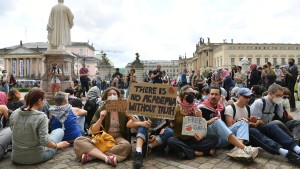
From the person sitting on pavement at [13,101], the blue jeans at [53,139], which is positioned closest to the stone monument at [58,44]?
the person sitting on pavement at [13,101]

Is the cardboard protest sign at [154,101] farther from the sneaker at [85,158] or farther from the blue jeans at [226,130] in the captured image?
the sneaker at [85,158]

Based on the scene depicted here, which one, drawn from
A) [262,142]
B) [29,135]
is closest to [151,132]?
[262,142]

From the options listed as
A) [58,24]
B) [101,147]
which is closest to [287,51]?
[58,24]

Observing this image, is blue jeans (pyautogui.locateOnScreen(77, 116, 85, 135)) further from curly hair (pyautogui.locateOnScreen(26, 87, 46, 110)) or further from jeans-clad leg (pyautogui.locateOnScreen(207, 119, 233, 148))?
jeans-clad leg (pyautogui.locateOnScreen(207, 119, 233, 148))

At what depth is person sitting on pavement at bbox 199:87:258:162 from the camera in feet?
13.7

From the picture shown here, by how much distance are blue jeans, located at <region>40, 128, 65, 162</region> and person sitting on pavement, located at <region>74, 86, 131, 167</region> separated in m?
0.47

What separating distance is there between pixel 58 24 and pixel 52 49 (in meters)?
1.16

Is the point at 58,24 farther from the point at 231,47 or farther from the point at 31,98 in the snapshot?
the point at 231,47

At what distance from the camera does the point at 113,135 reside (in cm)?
464

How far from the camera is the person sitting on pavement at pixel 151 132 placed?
435 centimetres

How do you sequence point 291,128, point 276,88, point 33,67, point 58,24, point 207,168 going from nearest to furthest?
point 207,168 → point 276,88 → point 291,128 → point 58,24 → point 33,67

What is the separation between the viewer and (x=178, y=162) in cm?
430

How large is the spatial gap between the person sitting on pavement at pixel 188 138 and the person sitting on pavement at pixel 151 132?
180mm

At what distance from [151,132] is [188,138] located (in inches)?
27.6
